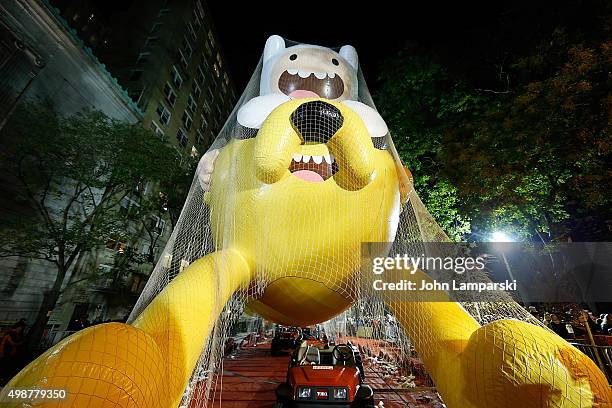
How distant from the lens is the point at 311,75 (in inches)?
132

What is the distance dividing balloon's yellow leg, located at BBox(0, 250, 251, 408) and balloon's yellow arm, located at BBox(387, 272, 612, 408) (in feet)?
5.38

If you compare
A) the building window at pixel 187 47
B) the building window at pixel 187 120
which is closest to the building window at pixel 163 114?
the building window at pixel 187 120

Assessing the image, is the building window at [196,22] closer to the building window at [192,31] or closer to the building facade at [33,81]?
the building window at [192,31]

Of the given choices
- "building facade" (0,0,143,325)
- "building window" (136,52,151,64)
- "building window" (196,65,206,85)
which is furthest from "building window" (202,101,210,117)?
"building facade" (0,0,143,325)

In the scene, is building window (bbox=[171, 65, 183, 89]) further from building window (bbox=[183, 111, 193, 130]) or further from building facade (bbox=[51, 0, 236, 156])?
building window (bbox=[183, 111, 193, 130])

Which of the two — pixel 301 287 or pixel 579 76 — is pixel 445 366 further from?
pixel 579 76

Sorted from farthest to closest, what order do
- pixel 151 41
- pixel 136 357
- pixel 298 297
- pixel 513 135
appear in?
pixel 151 41, pixel 513 135, pixel 298 297, pixel 136 357

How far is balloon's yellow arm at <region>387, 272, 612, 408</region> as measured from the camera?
1510 mm

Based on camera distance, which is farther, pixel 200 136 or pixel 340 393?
pixel 200 136

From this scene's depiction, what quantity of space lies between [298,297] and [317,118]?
148 centimetres

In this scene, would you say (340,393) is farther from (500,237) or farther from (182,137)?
(182,137)

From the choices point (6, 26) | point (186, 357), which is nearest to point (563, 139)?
point (186, 357)

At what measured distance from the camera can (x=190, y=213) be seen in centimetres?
326

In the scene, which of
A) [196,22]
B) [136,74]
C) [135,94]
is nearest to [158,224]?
[135,94]
